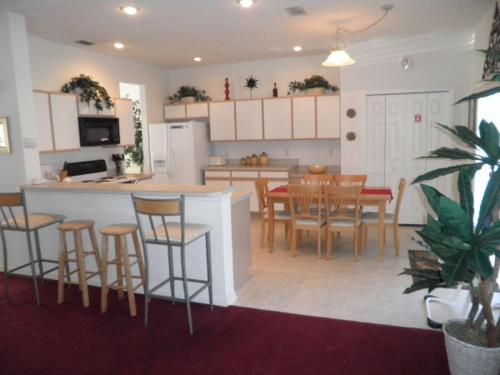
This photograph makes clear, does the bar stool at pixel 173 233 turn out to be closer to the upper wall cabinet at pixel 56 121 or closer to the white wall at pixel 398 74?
the upper wall cabinet at pixel 56 121

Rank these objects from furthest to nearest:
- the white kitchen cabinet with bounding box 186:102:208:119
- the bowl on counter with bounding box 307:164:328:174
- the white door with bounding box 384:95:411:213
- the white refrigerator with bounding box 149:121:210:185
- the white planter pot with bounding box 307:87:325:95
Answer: the white kitchen cabinet with bounding box 186:102:208:119 → the white refrigerator with bounding box 149:121:210:185 → the white planter pot with bounding box 307:87:325:95 → the bowl on counter with bounding box 307:164:328:174 → the white door with bounding box 384:95:411:213

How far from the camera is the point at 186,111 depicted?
745cm

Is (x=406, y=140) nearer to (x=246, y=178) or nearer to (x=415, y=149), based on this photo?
(x=415, y=149)

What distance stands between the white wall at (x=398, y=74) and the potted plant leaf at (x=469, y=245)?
399cm

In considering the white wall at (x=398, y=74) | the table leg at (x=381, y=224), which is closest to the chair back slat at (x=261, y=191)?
the table leg at (x=381, y=224)

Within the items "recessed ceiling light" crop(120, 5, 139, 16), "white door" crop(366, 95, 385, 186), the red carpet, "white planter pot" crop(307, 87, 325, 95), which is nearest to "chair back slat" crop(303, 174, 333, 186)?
"white door" crop(366, 95, 385, 186)

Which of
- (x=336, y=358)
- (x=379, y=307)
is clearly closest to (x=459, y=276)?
(x=336, y=358)

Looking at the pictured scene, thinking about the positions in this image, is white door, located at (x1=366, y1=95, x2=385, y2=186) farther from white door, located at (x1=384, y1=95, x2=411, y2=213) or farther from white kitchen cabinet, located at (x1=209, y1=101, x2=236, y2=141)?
white kitchen cabinet, located at (x1=209, y1=101, x2=236, y2=141)

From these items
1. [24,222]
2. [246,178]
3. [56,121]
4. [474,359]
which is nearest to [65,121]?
[56,121]

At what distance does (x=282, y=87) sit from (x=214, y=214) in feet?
13.9

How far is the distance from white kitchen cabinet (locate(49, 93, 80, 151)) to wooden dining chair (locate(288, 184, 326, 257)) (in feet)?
9.39

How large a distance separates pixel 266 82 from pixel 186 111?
1516 mm

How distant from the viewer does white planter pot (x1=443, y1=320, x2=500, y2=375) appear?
84.4 inches

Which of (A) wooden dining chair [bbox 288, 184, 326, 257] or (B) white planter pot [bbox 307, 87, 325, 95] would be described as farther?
(B) white planter pot [bbox 307, 87, 325, 95]
